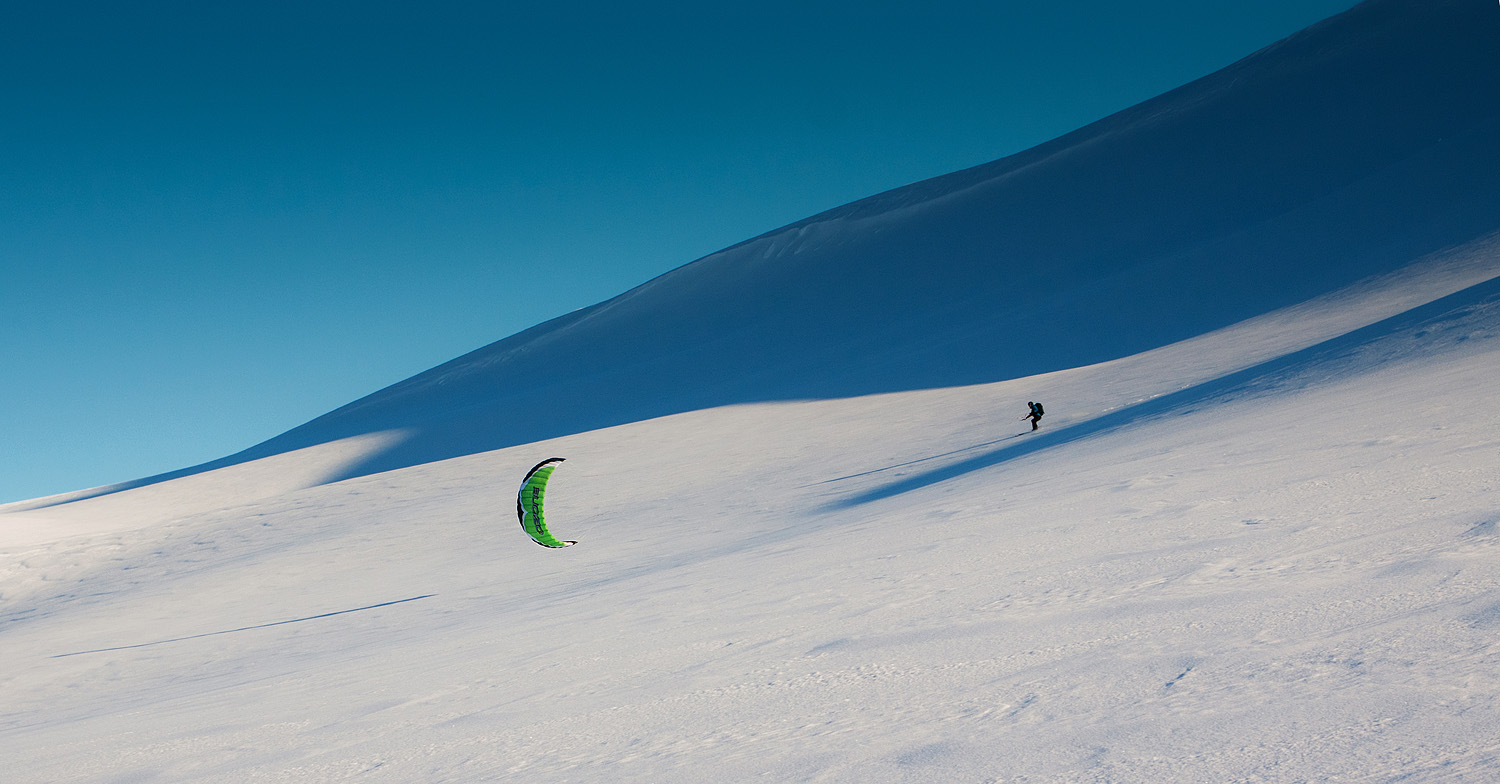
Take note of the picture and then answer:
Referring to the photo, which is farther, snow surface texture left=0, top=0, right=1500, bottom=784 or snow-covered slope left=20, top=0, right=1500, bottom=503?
snow-covered slope left=20, top=0, right=1500, bottom=503

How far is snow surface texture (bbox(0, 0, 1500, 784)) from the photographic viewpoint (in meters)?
2.79

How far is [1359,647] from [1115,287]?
2543 centimetres

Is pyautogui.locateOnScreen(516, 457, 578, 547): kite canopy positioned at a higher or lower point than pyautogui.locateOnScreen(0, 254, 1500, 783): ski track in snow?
higher

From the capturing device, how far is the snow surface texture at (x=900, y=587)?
2.79 metres

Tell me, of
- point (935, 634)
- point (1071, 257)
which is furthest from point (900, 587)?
point (1071, 257)

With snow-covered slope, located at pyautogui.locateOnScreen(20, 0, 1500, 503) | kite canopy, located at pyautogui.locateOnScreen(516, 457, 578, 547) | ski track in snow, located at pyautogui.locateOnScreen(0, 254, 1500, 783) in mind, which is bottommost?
ski track in snow, located at pyautogui.locateOnScreen(0, 254, 1500, 783)

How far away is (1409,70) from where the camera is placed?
106 ft

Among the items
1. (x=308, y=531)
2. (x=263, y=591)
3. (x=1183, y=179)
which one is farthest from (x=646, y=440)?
(x=1183, y=179)

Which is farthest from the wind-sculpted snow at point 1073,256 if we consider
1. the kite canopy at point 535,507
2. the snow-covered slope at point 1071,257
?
the kite canopy at point 535,507

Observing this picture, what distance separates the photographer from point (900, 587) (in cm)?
503

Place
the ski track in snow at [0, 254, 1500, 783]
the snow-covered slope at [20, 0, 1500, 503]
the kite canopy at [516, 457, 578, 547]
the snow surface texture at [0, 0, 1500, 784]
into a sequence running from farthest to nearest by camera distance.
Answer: the snow-covered slope at [20, 0, 1500, 503] → the kite canopy at [516, 457, 578, 547] → the snow surface texture at [0, 0, 1500, 784] → the ski track in snow at [0, 254, 1500, 783]

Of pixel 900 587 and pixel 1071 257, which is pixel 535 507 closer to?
pixel 900 587

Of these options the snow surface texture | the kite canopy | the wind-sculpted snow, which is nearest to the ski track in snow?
the snow surface texture

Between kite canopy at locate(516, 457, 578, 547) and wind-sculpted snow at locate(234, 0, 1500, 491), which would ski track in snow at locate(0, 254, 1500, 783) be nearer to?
kite canopy at locate(516, 457, 578, 547)
